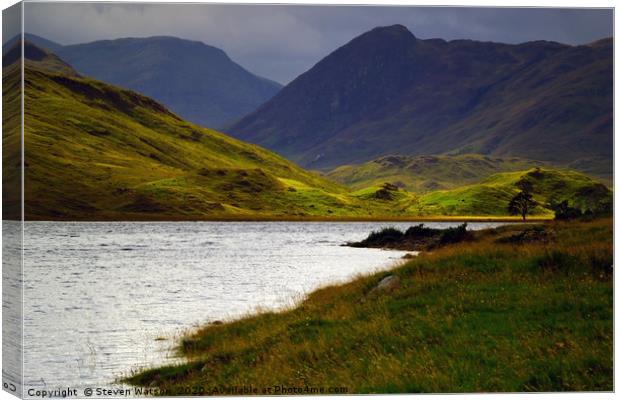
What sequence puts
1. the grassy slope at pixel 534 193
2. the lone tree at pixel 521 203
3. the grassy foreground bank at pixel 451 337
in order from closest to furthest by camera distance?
the grassy foreground bank at pixel 451 337 → the grassy slope at pixel 534 193 → the lone tree at pixel 521 203

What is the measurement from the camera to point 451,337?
19.8 meters

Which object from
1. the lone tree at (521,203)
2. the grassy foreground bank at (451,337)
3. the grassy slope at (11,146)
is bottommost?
the grassy foreground bank at (451,337)

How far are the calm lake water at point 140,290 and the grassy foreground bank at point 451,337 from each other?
3490 millimetres

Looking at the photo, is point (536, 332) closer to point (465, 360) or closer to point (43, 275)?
point (465, 360)

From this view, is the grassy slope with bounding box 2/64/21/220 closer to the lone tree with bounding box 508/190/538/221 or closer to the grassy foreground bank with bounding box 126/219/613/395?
the grassy foreground bank with bounding box 126/219/613/395

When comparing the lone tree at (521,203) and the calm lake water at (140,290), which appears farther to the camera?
the lone tree at (521,203)

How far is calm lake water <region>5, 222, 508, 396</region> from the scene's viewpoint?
28906 millimetres

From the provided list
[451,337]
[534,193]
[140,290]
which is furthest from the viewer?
[534,193]

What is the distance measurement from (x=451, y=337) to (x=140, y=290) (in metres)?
41.6

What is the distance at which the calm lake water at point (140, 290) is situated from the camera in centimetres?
2891

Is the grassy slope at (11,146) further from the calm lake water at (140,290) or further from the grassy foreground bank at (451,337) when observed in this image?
the grassy foreground bank at (451,337)

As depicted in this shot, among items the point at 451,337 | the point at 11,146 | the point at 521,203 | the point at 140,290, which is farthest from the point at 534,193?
the point at 11,146

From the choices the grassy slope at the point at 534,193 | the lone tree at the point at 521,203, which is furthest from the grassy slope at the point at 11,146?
the lone tree at the point at 521,203

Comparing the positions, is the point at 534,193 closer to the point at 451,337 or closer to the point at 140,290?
the point at 140,290
